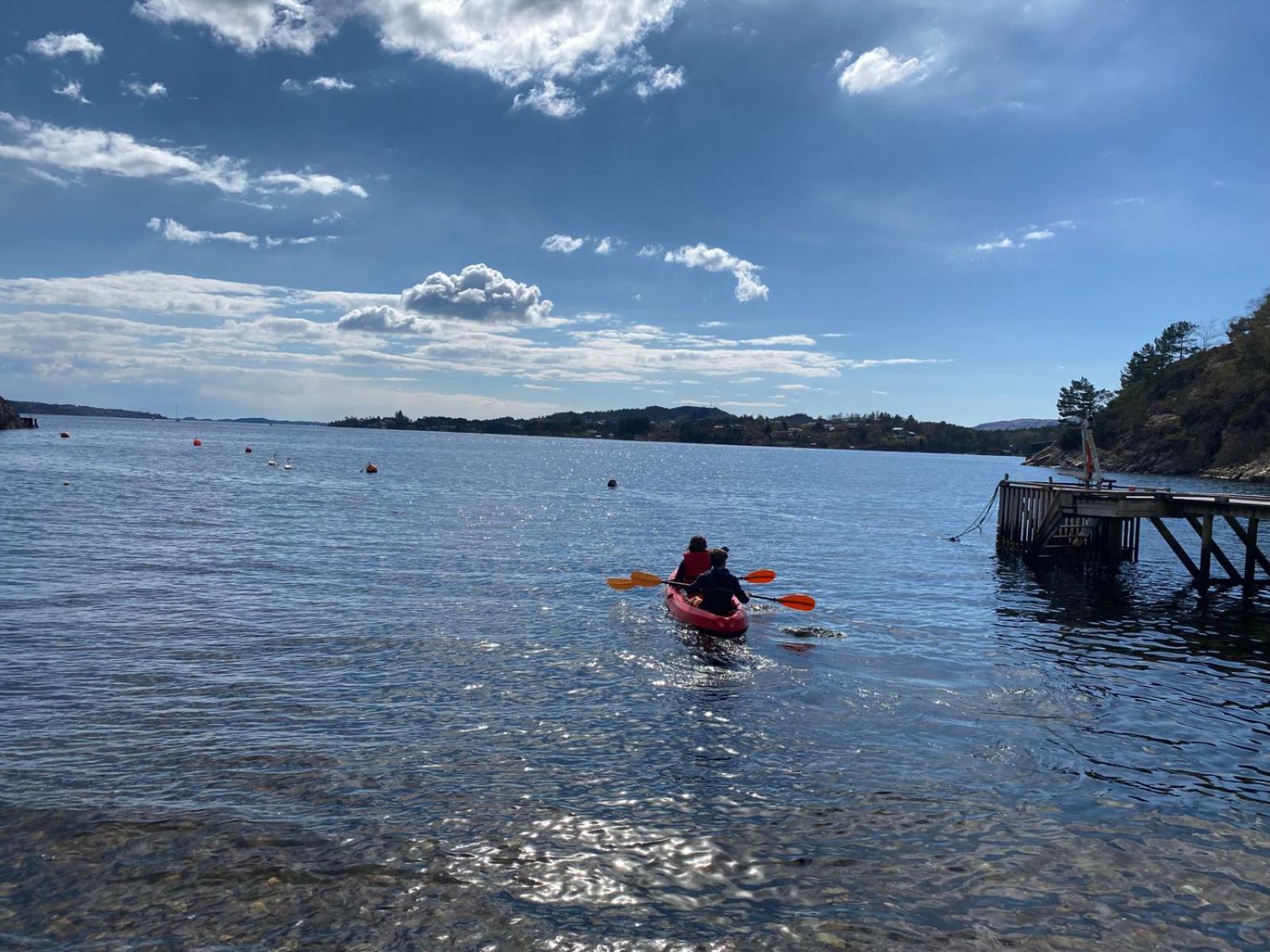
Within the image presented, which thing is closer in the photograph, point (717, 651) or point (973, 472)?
point (717, 651)

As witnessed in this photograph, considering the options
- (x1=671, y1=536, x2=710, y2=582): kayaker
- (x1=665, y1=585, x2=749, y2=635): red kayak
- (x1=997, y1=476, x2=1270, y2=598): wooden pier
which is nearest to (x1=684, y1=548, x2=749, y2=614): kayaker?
(x1=665, y1=585, x2=749, y2=635): red kayak

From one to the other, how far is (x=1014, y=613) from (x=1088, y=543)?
14844 millimetres

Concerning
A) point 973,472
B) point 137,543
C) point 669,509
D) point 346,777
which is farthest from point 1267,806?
point 973,472

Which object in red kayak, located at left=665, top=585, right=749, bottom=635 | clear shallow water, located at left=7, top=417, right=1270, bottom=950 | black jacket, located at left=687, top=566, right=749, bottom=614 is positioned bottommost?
clear shallow water, located at left=7, top=417, right=1270, bottom=950

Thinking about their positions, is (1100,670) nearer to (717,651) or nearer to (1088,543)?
(717,651)

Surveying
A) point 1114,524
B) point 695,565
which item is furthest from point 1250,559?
point 695,565

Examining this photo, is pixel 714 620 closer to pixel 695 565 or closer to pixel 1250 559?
pixel 695 565

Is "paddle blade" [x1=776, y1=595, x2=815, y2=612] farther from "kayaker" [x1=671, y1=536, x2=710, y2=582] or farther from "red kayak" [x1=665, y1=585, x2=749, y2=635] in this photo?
"kayaker" [x1=671, y1=536, x2=710, y2=582]

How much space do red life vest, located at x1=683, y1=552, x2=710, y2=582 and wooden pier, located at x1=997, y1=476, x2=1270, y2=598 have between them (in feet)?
62.9

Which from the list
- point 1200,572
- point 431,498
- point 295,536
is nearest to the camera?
point 1200,572

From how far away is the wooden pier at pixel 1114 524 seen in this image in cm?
3059

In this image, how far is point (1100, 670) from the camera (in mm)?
→ 18969

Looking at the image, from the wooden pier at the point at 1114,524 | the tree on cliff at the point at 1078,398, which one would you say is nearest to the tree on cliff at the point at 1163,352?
the tree on cliff at the point at 1078,398

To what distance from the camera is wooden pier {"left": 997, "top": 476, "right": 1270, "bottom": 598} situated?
30594mm
